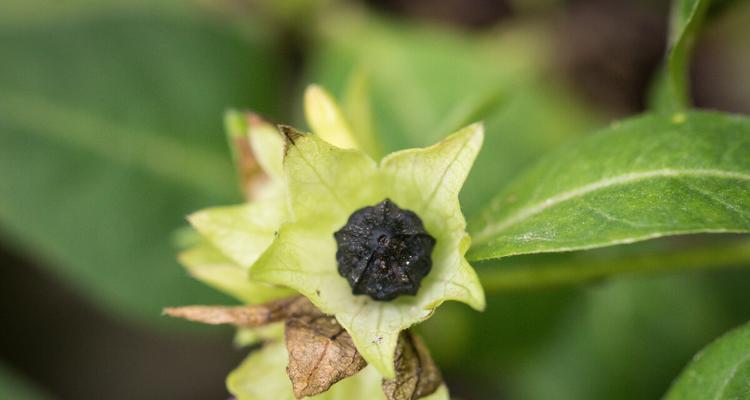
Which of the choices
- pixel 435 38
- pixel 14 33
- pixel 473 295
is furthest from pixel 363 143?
pixel 14 33

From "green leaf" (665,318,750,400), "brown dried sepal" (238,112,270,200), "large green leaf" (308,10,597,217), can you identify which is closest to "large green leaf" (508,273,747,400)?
"large green leaf" (308,10,597,217)

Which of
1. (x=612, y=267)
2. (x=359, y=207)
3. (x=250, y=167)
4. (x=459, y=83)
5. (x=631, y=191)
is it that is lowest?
(x=612, y=267)

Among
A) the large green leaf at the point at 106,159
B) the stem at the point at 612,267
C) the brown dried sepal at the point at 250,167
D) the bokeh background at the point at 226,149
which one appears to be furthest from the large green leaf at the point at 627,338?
the brown dried sepal at the point at 250,167

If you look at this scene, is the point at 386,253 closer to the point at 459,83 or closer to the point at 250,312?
the point at 250,312

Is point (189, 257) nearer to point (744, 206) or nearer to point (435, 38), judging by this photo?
point (744, 206)

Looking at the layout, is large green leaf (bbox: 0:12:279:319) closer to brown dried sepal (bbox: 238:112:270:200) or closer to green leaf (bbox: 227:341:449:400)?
brown dried sepal (bbox: 238:112:270:200)

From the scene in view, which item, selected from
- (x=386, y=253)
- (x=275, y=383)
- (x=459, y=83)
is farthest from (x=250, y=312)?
(x=459, y=83)
